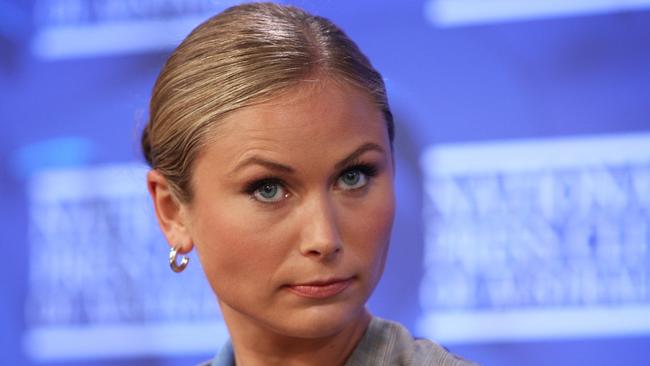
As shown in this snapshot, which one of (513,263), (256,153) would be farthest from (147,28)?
(256,153)

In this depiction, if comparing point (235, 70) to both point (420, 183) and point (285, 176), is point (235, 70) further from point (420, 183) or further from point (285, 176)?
point (420, 183)

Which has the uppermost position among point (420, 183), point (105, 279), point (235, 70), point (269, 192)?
point (235, 70)

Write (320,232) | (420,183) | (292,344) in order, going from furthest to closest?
(420,183) → (292,344) → (320,232)

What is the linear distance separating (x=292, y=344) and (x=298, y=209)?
21 centimetres

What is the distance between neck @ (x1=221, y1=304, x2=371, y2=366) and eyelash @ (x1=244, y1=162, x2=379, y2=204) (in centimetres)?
19

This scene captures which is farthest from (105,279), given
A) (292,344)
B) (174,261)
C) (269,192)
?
(269,192)

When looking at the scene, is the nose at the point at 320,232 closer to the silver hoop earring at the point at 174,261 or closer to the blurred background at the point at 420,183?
the silver hoop earring at the point at 174,261

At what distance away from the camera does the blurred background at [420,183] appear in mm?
1818

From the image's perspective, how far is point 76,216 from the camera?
7.09 ft

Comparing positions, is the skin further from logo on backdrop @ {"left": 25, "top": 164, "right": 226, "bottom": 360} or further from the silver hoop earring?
logo on backdrop @ {"left": 25, "top": 164, "right": 226, "bottom": 360}

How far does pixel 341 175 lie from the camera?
111 cm

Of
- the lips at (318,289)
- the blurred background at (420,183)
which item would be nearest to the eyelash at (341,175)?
the lips at (318,289)

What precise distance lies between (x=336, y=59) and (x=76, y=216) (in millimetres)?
1185

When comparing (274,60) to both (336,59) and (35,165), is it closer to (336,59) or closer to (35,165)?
(336,59)
